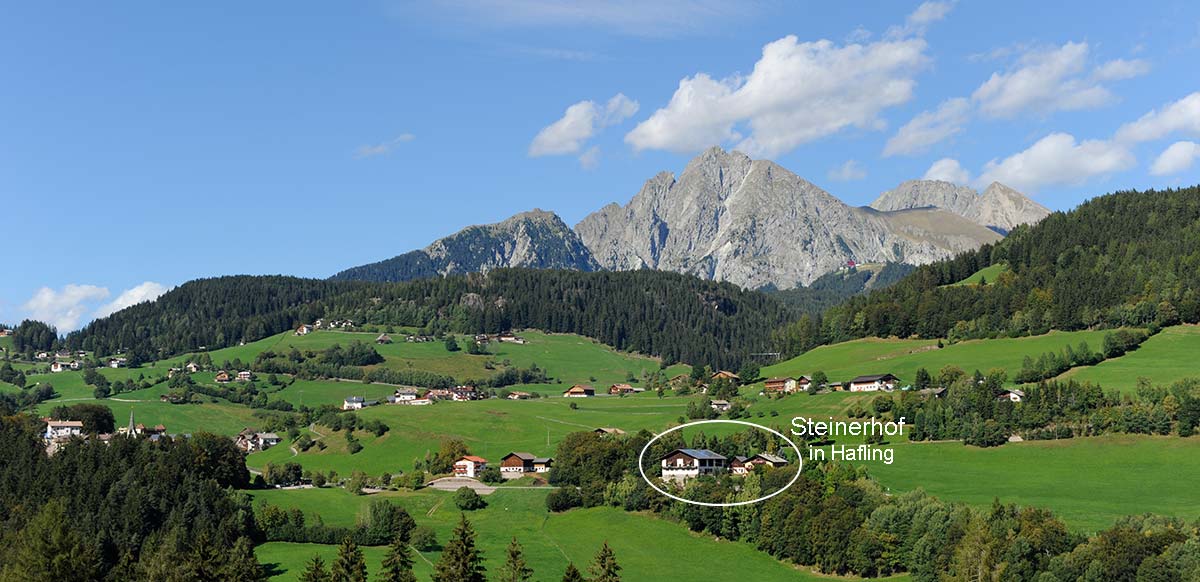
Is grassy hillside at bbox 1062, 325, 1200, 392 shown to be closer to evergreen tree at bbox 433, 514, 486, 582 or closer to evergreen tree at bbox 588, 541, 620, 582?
evergreen tree at bbox 588, 541, 620, 582

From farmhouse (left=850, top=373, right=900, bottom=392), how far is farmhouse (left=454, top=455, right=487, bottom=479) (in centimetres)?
6018

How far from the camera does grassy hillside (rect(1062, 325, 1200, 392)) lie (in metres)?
171

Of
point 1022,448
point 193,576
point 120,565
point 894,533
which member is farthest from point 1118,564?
point 120,565

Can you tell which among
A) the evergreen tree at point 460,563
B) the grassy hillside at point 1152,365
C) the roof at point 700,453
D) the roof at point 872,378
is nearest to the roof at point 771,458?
the roof at point 700,453

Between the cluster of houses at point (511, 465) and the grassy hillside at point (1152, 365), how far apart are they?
75.2 metres

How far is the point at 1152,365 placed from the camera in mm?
181375

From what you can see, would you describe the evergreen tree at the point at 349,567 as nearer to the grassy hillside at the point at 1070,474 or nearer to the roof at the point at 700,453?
the roof at the point at 700,453

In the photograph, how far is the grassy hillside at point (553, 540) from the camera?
389 ft

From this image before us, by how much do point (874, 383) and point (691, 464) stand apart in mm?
56542

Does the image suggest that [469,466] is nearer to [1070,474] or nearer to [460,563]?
[460,563]

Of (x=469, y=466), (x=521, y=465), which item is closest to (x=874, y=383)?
(x=521, y=465)

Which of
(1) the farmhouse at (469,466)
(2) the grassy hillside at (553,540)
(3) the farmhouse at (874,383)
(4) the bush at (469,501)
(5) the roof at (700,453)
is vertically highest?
(3) the farmhouse at (874,383)

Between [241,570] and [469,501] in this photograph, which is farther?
[469,501]

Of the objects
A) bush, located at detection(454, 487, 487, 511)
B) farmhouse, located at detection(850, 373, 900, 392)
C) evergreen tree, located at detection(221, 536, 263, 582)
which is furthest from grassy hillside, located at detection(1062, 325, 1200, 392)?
evergreen tree, located at detection(221, 536, 263, 582)
